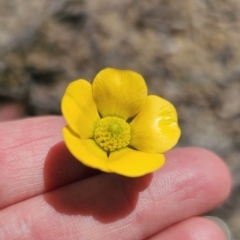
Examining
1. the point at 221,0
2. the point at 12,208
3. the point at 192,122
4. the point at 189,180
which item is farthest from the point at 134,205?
the point at 221,0

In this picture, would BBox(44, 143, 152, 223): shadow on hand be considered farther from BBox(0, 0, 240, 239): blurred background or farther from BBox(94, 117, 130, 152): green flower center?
BBox(0, 0, 240, 239): blurred background

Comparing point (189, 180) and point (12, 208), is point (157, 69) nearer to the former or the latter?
point (189, 180)

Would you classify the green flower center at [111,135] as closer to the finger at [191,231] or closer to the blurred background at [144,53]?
the finger at [191,231]

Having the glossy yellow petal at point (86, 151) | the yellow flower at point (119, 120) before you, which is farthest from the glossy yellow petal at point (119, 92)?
the glossy yellow petal at point (86, 151)

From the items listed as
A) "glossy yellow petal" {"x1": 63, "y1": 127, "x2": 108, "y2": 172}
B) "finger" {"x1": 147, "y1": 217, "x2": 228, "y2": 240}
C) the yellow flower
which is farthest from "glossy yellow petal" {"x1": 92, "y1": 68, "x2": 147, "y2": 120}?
"finger" {"x1": 147, "y1": 217, "x2": 228, "y2": 240}

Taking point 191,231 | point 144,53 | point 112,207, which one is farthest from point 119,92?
point 144,53
